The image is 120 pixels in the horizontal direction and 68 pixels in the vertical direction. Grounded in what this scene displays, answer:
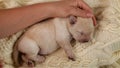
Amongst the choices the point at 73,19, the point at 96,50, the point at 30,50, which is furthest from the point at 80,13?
the point at 30,50

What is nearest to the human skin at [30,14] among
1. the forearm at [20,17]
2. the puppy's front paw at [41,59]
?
the forearm at [20,17]

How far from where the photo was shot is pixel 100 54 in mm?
1075

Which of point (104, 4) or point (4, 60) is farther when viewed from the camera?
point (104, 4)

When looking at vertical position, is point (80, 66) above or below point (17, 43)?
below

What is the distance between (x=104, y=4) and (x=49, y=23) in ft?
1.04

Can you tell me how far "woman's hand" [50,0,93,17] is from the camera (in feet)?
3.53

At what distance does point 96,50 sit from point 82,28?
118mm

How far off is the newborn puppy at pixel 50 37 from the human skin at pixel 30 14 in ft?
0.10

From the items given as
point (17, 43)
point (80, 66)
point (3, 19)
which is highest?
point (3, 19)

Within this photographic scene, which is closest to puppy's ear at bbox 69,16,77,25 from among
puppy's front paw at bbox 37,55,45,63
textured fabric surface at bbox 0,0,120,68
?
textured fabric surface at bbox 0,0,120,68

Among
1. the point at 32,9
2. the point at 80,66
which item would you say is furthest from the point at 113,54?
the point at 32,9

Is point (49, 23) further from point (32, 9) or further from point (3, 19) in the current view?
point (3, 19)

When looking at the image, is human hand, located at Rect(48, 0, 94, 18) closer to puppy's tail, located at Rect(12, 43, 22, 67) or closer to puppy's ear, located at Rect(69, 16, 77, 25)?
Result: puppy's ear, located at Rect(69, 16, 77, 25)

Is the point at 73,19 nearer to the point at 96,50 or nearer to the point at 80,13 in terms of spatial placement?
the point at 80,13
